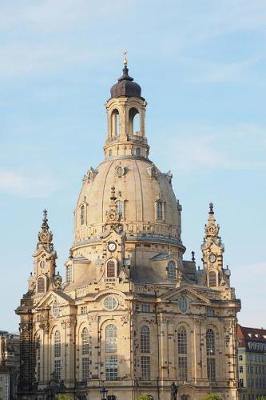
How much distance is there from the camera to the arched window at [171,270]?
430 ft

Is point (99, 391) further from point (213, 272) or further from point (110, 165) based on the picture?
point (110, 165)

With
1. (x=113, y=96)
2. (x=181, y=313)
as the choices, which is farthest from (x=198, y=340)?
(x=113, y=96)

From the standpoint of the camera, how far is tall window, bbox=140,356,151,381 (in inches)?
4875

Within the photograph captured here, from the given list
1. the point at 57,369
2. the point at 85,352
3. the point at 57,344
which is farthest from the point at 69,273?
the point at 57,369

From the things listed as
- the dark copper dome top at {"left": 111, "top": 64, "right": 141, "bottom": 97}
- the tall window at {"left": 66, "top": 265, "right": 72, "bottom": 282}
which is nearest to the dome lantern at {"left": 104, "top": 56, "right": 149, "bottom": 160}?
the dark copper dome top at {"left": 111, "top": 64, "right": 141, "bottom": 97}

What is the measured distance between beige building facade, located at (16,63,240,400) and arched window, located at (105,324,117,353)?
142mm

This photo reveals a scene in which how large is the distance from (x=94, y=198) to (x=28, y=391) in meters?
31.3

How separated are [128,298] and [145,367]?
10.1 meters

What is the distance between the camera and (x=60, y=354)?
427ft

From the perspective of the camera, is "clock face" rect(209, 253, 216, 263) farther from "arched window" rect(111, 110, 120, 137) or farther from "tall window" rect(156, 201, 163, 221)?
"arched window" rect(111, 110, 120, 137)

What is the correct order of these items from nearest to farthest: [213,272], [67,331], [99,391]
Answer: [99,391]
[67,331]
[213,272]

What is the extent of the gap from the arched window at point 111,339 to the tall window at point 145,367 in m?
4.40

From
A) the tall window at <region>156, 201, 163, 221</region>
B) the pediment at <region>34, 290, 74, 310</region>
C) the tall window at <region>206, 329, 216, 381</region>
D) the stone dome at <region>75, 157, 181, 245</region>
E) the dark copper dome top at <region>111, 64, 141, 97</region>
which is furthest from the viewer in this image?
the dark copper dome top at <region>111, 64, 141, 97</region>

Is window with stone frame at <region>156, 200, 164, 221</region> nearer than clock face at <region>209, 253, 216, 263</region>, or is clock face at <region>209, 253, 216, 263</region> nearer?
window with stone frame at <region>156, 200, 164, 221</region>
